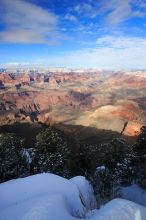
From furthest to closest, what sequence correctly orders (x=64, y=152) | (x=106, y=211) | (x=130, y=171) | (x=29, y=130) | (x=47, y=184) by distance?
(x=29, y=130) < (x=130, y=171) < (x=64, y=152) < (x=47, y=184) < (x=106, y=211)

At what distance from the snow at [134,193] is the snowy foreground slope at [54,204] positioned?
13602 millimetres

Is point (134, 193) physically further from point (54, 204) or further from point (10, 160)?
point (54, 204)

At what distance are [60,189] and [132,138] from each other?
10322cm

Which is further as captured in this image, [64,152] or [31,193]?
[64,152]

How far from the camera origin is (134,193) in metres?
36.0

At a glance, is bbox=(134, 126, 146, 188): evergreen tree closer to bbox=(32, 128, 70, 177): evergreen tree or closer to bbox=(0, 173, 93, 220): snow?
bbox=(32, 128, 70, 177): evergreen tree

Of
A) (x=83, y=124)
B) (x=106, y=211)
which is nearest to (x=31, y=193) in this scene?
(x=106, y=211)

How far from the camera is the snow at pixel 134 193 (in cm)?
3328

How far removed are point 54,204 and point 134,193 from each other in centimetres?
2590

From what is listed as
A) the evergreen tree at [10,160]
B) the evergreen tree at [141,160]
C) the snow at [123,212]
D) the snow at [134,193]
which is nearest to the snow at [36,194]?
the snow at [123,212]

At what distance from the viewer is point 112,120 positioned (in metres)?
146

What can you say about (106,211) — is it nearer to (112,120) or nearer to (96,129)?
(96,129)

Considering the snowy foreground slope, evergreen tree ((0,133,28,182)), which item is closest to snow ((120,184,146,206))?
evergreen tree ((0,133,28,182))

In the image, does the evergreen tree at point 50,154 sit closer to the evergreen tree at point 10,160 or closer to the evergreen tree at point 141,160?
the evergreen tree at point 10,160
